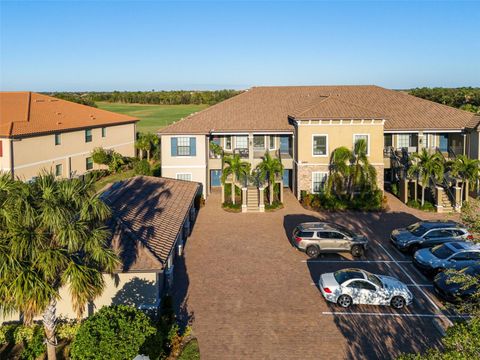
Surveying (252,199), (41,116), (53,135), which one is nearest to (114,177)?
(53,135)

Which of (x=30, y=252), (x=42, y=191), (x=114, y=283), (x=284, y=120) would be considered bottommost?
(x=114, y=283)

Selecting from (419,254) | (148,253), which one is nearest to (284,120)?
(419,254)

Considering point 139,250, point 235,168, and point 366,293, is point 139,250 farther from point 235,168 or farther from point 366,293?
point 235,168

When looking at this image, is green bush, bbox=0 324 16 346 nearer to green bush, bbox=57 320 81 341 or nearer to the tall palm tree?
green bush, bbox=57 320 81 341

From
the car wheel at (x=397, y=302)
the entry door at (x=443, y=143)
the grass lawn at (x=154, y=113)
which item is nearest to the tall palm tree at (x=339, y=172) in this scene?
the entry door at (x=443, y=143)

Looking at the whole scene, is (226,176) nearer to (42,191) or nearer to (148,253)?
(148,253)
